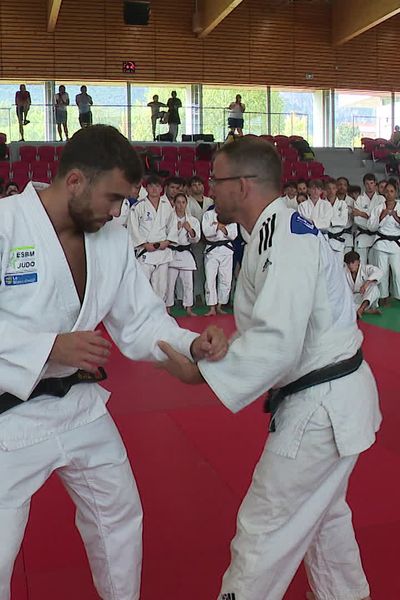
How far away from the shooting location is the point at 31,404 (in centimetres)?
183

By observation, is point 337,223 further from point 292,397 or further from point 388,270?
point 292,397

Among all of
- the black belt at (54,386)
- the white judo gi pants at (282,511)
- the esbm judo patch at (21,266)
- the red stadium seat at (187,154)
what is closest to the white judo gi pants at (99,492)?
the black belt at (54,386)

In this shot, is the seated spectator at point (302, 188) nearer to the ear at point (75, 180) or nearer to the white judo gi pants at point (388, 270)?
the white judo gi pants at point (388, 270)

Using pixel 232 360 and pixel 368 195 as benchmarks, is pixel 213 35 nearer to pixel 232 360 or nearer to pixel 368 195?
pixel 368 195

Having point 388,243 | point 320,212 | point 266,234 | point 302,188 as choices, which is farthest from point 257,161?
point 302,188

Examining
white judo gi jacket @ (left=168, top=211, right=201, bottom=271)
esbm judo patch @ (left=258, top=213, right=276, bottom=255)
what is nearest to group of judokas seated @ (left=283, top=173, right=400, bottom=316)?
white judo gi jacket @ (left=168, top=211, right=201, bottom=271)

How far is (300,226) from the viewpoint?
1854 mm

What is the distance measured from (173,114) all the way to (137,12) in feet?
8.65

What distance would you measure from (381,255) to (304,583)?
7487 mm

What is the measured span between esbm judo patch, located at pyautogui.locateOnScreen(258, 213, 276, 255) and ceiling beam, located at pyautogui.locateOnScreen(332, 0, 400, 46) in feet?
50.1

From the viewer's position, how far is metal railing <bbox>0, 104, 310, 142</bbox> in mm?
15829

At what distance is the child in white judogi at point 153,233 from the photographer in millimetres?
8289

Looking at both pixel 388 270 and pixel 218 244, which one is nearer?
pixel 218 244

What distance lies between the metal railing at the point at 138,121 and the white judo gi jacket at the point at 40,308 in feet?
46.7
